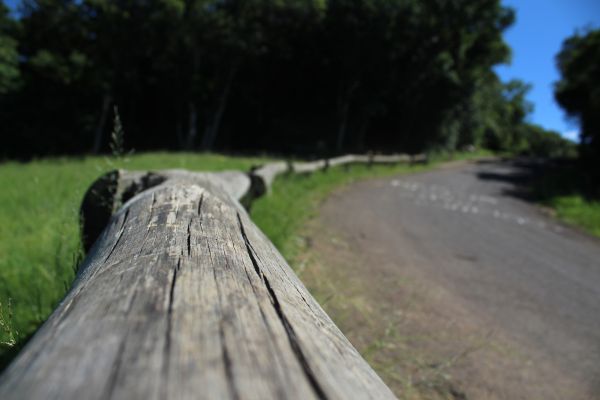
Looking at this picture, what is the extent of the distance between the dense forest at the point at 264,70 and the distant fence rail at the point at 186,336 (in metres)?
24.0

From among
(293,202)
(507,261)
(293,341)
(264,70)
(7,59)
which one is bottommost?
(507,261)

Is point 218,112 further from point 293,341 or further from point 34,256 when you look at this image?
point 293,341

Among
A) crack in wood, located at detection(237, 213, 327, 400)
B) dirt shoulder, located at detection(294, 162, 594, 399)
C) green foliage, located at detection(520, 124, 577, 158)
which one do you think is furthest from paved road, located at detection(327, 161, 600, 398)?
green foliage, located at detection(520, 124, 577, 158)

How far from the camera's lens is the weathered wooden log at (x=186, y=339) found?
70 centimetres

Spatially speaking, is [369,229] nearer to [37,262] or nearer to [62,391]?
[37,262]

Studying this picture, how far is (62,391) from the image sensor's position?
0.67m

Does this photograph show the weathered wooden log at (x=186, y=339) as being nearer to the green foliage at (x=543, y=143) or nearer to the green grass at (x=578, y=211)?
the green grass at (x=578, y=211)

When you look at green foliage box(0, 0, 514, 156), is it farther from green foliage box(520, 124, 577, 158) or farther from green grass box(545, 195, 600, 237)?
green foliage box(520, 124, 577, 158)

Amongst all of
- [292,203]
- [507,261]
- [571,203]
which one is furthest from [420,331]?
[571,203]

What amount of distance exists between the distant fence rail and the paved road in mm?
2438

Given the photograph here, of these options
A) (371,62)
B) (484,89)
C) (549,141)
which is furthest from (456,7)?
(549,141)

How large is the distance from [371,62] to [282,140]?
9555 millimetres

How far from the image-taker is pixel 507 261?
5.29m

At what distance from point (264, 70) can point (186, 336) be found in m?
29.2
